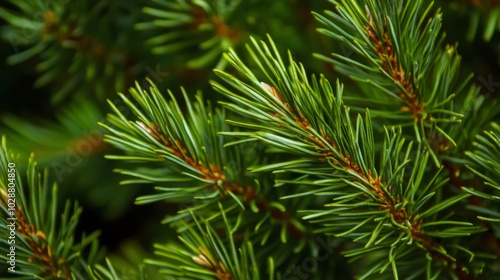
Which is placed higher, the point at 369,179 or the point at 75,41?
the point at 75,41

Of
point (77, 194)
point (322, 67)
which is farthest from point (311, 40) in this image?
point (77, 194)

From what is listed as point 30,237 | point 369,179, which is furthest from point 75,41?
point 369,179

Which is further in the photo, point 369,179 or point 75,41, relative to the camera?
point 75,41

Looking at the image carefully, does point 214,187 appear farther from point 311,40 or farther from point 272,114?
point 311,40

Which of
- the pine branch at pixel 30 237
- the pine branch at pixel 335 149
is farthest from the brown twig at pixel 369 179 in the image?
the pine branch at pixel 30 237

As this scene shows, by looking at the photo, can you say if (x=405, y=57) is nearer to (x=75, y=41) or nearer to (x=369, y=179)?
(x=369, y=179)

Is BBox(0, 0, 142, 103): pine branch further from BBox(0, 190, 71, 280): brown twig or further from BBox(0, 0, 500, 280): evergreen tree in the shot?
BBox(0, 190, 71, 280): brown twig

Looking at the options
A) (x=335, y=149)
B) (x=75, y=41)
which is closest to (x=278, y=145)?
(x=335, y=149)

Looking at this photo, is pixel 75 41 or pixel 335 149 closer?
pixel 335 149

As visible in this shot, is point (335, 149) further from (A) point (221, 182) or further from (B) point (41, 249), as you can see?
(B) point (41, 249)
